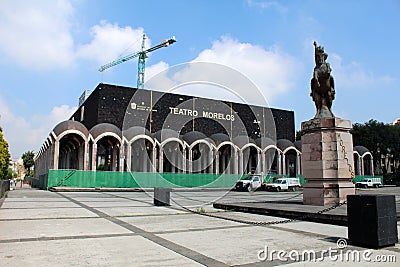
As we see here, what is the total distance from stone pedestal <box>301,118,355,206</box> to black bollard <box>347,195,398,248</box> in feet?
20.0

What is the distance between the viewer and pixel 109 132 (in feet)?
128

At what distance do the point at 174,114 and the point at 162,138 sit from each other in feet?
43.4

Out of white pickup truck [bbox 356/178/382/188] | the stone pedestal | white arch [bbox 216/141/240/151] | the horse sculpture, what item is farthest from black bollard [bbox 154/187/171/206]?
white pickup truck [bbox 356/178/382/188]

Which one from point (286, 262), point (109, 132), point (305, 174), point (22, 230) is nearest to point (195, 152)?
point (109, 132)

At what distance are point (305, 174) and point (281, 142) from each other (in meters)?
39.0

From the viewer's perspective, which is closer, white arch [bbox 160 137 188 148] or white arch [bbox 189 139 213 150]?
white arch [bbox 160 137 188 148]

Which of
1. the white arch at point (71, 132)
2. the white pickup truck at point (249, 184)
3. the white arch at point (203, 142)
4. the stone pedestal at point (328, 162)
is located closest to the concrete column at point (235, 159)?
the white arch at point (203, 142)

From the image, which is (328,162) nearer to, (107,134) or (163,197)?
(163,197)

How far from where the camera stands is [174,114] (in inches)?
2151

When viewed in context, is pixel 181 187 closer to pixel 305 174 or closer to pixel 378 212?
pixel 305 174

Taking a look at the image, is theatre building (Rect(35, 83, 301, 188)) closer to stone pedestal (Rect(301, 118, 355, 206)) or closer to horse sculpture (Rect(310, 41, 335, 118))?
horse sculpture (Rect(310, 41, 335, 118))

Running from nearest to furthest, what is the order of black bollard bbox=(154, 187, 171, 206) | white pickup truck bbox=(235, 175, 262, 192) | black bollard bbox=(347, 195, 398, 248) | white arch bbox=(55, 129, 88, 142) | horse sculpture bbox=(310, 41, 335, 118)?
1. black bollard bbox=(347, 195, 398, 248)
2. horse sculpture bbox=(310, 41, 335, 118)
3. black bollard bbox=(154, 187, 171, 206)
4. white pickup truck bbox=(235, 175, 262, 192)
5. white arch bbox=(55, 129, 88, 142)

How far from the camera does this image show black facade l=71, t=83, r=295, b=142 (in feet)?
162

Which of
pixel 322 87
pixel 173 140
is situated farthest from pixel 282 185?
pixel 322 87
